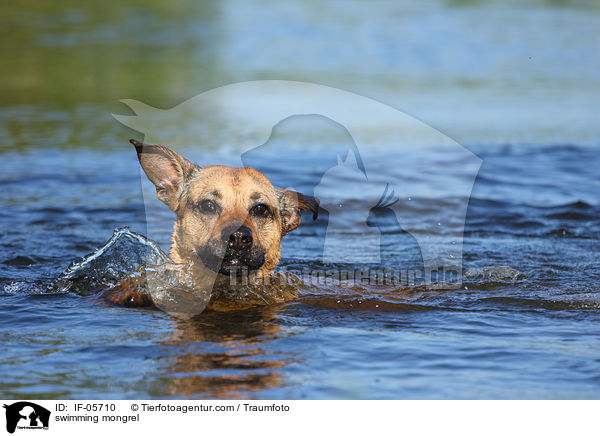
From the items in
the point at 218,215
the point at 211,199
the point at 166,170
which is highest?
the point at 166,170

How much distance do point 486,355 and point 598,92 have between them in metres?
13.9

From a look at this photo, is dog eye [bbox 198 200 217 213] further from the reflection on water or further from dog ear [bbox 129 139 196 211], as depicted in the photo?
the reflection on water

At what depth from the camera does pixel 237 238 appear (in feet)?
19.1

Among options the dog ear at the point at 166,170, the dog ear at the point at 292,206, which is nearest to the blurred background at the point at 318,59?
the dog ear at the point at 166,170

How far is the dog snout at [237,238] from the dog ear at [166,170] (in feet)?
3.12

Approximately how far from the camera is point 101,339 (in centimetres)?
530
